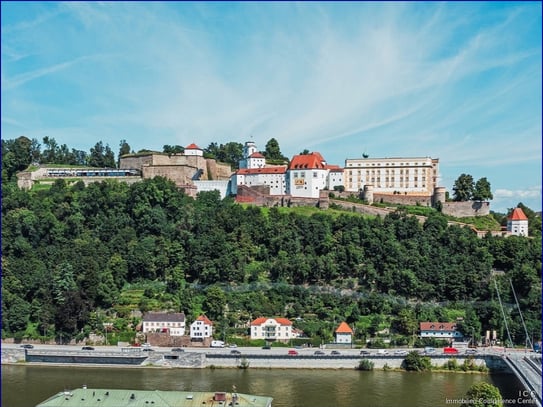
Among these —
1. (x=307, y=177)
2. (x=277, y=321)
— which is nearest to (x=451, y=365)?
(x=277, y=321)

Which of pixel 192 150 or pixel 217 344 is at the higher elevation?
pixel 192 150

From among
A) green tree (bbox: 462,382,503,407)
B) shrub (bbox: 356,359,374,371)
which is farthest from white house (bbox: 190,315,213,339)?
green tree (bbox: 462,382,503,407)

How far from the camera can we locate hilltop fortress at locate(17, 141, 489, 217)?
4869 centimetres

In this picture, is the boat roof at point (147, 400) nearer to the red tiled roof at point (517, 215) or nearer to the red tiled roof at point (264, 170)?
the red tiled roof at point (517, 215)

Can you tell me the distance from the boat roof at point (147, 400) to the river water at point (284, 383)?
2994 millimetres

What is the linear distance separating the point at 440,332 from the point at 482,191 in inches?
715

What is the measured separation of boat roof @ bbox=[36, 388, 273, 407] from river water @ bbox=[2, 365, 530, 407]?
299 centimetres

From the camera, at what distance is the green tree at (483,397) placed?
61.8 ft

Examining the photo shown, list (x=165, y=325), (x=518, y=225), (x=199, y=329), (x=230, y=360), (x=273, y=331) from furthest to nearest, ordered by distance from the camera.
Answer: (x=518, y=225) → (x=165, y=325) → (x=273, y=331) → (x=199, y=329) → (x=230, y=360)

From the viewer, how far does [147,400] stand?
1967 centimetres

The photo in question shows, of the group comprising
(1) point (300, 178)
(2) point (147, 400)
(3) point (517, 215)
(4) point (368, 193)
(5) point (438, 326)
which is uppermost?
(1) point (300, 178)

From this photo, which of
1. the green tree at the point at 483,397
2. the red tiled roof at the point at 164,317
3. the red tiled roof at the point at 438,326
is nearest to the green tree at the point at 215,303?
the red tiled roof at the point at 164,317

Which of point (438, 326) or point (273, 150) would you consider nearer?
point (438, 326)

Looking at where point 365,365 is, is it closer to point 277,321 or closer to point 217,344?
point 277,321
